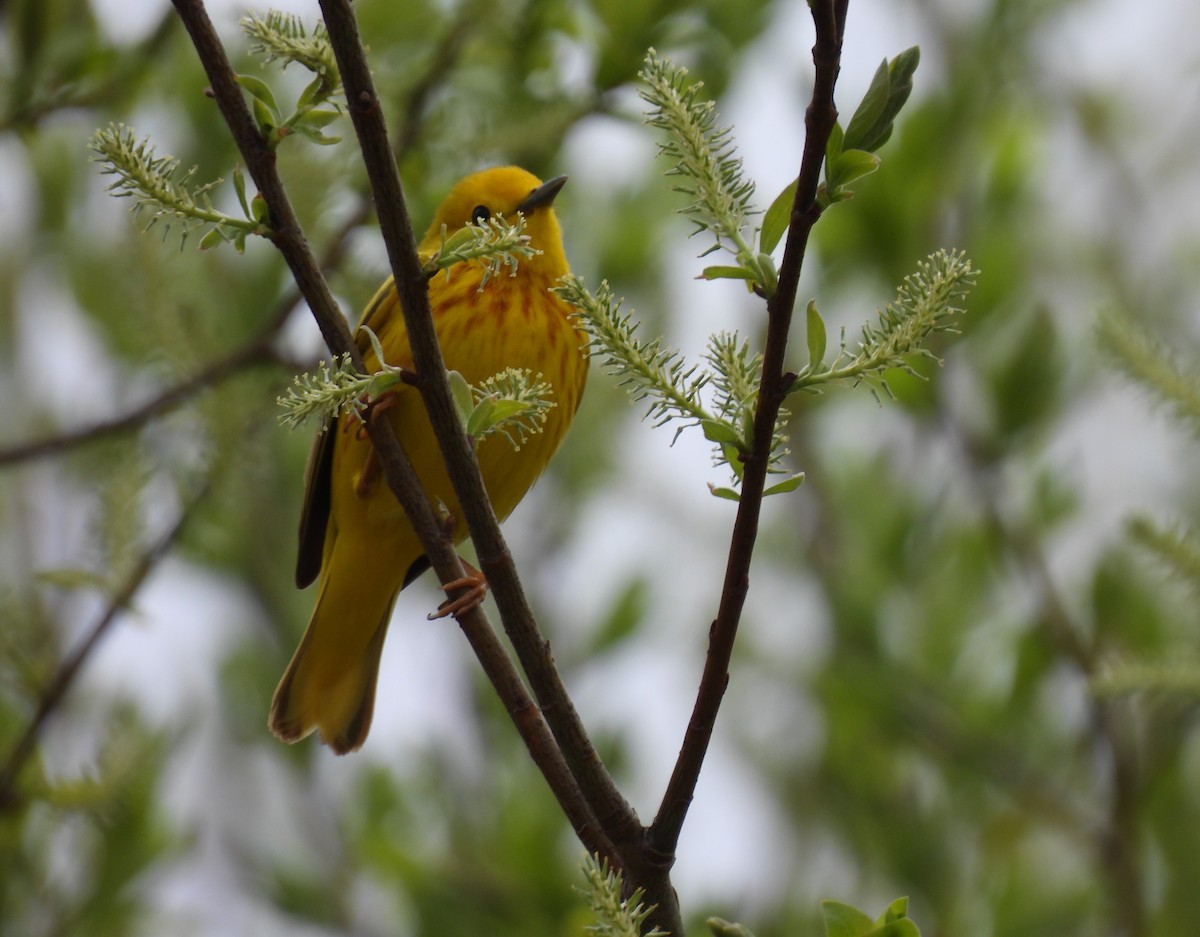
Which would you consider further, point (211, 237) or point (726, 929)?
point (211, 237)

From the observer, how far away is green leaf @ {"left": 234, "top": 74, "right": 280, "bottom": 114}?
64.5 inches

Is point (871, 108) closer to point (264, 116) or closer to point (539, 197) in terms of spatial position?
point (264, 116)

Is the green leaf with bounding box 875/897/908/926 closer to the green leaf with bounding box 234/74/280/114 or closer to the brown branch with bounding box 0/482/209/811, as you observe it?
the green leaf with bounding box 234/74/280/114

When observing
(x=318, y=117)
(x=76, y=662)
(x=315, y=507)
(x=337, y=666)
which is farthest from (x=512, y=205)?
(x=318, y=117)

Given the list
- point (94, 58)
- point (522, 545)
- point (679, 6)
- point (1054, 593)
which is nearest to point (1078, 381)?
point (1054, 593)

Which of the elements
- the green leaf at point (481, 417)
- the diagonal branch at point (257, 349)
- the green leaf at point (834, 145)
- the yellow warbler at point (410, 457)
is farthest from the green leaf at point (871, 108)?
the diagonal branch at point (257, 349)

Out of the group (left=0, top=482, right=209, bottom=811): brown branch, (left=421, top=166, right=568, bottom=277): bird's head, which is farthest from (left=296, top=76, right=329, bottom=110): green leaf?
(left=421, top=166, right=568, bottom=277): bird's head

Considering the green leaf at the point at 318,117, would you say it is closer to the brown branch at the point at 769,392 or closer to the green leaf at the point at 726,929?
the brown branch at the point at 769,392

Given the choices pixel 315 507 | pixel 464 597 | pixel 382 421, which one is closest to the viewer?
pixel 382 421

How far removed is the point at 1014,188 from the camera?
14.3ft

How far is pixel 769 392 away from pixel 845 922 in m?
0.55

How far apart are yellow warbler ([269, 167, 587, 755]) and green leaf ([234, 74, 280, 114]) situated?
1134 millimetres

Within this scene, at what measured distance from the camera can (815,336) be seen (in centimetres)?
143

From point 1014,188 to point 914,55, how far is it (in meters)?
3.19
